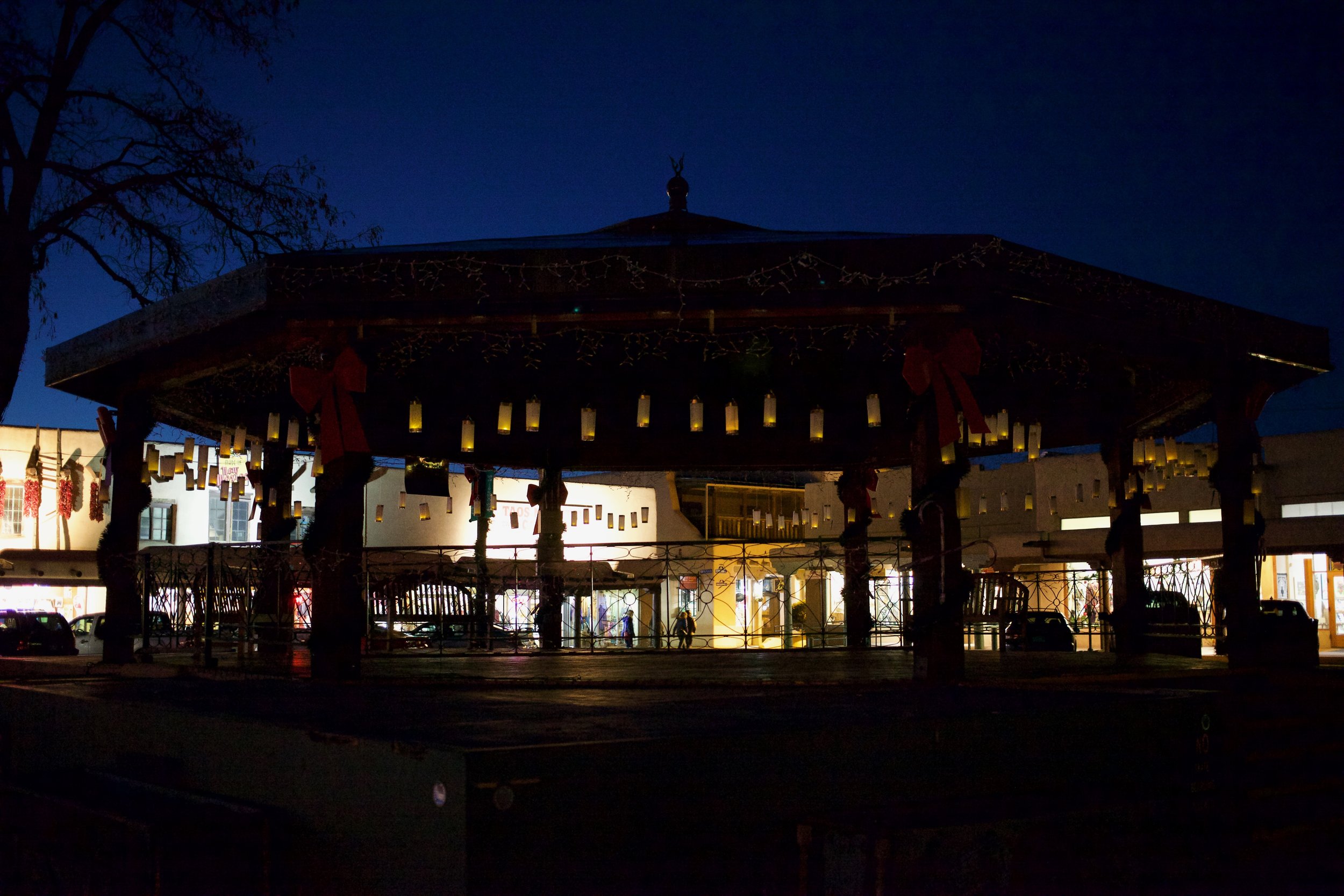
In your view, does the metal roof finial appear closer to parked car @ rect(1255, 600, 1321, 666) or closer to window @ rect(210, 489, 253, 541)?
parked car @ rect(1255, 600, 1321, 666)

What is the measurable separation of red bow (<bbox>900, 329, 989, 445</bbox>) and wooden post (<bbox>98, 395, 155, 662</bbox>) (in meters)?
7.97

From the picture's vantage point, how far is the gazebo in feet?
27.8

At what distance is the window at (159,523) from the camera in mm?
32438

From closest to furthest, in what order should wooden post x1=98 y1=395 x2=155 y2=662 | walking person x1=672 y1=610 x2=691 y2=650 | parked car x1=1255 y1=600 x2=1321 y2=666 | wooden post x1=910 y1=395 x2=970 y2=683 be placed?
wooden post x1=910 y1=395 x2=970 y2=683, parked car x1=1255 y1=600 x2=1321 y2=666, wooden post x1=98 y1=395 x2=155 y2=662, walking person x1=672 y1=610 x2=691 y2=650

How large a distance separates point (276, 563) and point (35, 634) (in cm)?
1736

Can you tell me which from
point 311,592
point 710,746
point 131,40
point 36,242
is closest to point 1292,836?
point 710,746

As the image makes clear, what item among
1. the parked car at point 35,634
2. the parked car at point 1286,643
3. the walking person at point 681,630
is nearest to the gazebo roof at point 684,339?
the walking person at point 681,630

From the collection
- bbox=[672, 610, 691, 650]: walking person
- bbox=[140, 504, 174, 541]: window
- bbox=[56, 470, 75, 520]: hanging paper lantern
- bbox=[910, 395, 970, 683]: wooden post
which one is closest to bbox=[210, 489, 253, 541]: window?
bbox=[140, 504, 174, 541]: window

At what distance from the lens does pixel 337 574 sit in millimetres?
8789

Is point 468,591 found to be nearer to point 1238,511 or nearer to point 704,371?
point 704,371

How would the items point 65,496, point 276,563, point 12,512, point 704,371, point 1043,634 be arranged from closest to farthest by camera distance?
point 276,563, point 704,371, point 1043,634, point 12,512, point 65,496

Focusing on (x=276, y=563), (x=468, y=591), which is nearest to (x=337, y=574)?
(x=276, y=563)

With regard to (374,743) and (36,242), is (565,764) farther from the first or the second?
(36,242)

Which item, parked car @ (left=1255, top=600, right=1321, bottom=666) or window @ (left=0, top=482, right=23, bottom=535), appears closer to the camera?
parked car @ (left=1255, top=600, right=1321, bottom=666)
